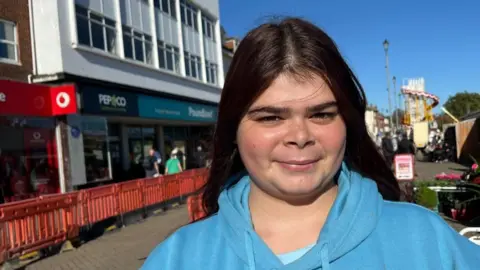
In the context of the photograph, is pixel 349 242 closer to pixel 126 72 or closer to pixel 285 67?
pixel 285 67

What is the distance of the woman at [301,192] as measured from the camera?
128 cm

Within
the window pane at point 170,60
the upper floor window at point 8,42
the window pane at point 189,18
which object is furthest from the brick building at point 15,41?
the window pane at point 189,18

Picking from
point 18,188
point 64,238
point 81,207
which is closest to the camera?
point 64,238

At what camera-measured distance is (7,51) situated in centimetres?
1192

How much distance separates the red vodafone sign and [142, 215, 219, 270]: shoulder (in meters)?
11.1

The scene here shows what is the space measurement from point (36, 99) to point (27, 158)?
1834 mm

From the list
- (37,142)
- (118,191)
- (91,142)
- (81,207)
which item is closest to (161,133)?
(91,142)

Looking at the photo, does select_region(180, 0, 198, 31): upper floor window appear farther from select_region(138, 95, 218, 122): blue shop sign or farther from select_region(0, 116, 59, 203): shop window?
select_region(0, 116, 59, 203): shop window

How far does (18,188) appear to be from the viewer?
11.9 m

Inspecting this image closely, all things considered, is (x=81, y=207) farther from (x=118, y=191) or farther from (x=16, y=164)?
(x=16, y=164)

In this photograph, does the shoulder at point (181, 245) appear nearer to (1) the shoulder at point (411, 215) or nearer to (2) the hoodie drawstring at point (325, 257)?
(2) the hoodie drawstring at point (325, 257)

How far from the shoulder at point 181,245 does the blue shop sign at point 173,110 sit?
16.0 m

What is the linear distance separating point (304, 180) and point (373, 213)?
0.82 ft

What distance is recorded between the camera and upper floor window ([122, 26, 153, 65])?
16703mm
